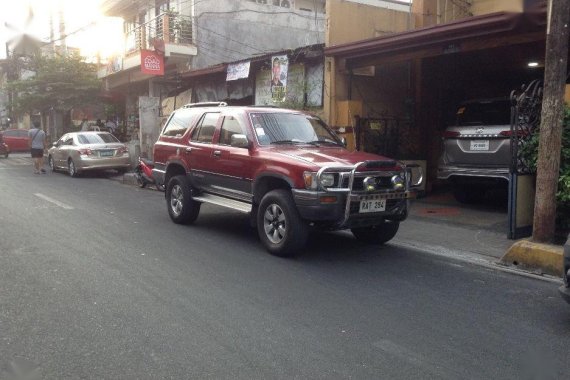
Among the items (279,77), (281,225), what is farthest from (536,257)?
(279,77)

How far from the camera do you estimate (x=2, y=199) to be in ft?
37.4

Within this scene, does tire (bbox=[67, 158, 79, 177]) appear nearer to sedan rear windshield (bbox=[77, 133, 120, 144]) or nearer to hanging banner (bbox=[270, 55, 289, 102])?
sedan rear windshield (bbox=[77, 133, 120, 144])

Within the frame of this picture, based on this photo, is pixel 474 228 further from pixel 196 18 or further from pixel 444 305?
pixel 196 18

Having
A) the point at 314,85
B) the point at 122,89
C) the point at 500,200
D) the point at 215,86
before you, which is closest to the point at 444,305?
→ the point at 500,200

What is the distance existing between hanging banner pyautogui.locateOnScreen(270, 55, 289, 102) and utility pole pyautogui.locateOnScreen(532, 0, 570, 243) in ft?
24.6

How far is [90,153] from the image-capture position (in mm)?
16672

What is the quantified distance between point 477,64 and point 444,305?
968 cm

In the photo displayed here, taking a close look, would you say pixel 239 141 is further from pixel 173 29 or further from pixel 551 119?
pixel 173 29

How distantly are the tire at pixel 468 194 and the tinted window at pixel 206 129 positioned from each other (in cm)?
549

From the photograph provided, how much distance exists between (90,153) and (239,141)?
1069cm

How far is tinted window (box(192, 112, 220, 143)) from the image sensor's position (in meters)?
8.41

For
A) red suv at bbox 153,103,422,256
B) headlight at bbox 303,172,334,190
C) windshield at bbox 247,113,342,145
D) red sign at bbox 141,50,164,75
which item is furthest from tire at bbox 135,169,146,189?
headlight at bbox 303,172,334,190

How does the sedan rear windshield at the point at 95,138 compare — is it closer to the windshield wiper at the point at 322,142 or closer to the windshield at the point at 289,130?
the windshield at the point at 289,130

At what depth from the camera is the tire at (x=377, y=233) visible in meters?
7.57
